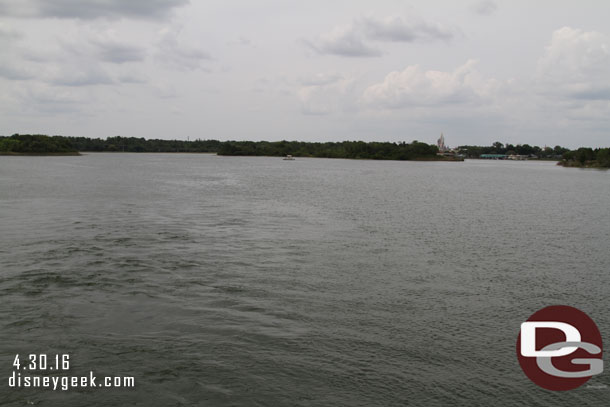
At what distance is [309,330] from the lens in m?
13.8

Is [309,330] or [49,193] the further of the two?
[49,193]

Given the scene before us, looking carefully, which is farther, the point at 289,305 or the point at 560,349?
the point at 289,305

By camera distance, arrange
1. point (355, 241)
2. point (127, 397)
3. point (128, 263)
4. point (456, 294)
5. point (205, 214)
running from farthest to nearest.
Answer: point (205, 214)
point (355, 241)
point (128, 263)
point (456, 294)
point (127, 397)

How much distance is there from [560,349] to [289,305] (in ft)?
26.3

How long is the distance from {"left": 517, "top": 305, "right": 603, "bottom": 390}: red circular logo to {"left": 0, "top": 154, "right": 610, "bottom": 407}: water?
379mm

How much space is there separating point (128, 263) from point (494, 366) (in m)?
15.4

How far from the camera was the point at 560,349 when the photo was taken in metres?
13.0

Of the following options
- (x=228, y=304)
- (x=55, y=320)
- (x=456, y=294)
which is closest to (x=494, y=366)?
(x=456, y=294)

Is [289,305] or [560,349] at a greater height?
[289,305]

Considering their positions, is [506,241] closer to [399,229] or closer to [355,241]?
[399,229]

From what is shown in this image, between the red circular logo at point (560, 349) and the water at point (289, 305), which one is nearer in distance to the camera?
the water at point (289, 305)

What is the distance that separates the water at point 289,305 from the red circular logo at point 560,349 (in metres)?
0.38

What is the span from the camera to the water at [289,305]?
10.8 meters

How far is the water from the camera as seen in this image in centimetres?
1078
